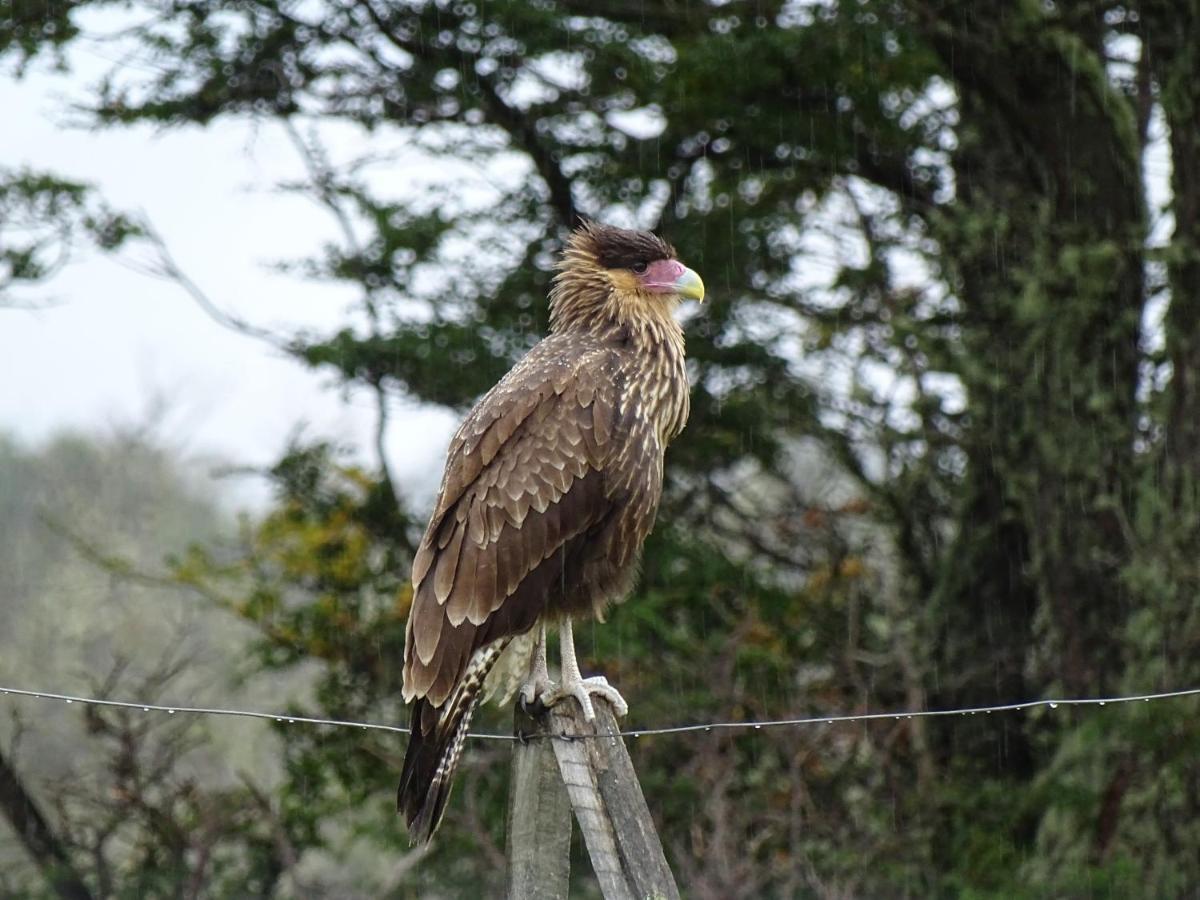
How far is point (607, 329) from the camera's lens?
4715 mm

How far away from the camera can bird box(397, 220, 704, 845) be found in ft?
12.6

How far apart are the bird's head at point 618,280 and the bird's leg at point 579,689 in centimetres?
102

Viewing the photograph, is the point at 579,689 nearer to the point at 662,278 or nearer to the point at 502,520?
the point at 502,520

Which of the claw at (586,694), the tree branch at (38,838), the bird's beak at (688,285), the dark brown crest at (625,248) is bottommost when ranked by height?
the tree branch at (38,838)

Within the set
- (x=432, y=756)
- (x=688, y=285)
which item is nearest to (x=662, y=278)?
(x=688, y=285)

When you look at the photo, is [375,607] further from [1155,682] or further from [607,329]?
[607,329]

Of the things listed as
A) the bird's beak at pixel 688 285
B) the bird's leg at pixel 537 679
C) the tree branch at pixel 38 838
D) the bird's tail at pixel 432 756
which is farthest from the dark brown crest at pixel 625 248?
the tree branch at pixel 38 838

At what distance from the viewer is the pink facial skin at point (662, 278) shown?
4.76 meters

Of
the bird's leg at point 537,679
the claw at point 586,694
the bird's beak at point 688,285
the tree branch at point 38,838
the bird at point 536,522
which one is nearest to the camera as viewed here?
the claw at point 586,694

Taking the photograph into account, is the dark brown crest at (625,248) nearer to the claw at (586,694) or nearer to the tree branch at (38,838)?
the claw at (586,694)

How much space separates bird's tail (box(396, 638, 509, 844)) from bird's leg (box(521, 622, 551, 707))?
141 mm

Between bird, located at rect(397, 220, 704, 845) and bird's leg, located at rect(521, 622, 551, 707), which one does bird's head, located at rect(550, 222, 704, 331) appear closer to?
bird, located at rect(397, 220, 704, 845)

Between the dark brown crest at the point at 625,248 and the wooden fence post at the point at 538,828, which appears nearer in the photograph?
the wooden fence post at the point at 538,828

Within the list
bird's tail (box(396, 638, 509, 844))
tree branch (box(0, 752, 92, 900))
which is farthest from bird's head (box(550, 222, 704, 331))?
tree branch (box(0, 752, 92, 900))
